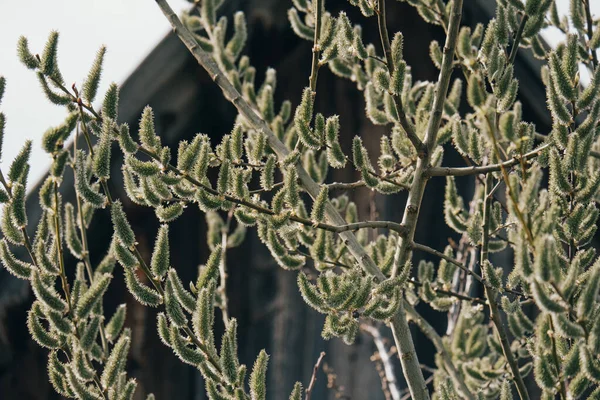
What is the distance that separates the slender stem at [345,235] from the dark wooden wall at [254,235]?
1129 millimetres

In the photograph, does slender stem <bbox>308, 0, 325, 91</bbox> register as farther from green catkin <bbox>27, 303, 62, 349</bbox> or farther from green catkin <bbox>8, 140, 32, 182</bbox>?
green catkin <bbox>27, 303, 62, 349</bbox>

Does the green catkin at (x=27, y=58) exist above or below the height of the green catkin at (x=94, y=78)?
above

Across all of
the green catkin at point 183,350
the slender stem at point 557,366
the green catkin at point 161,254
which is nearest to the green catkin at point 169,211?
the green catkin at point 161,254

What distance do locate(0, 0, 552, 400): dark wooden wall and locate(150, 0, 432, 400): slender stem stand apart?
1129 millimetres

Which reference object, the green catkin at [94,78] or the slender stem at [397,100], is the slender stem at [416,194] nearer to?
the slender stem at [397,100]

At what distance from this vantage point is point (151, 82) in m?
2.63

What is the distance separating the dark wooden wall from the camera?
2.67 m

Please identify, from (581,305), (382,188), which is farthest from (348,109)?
(581,305)

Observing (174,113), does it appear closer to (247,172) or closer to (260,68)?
(260,68)

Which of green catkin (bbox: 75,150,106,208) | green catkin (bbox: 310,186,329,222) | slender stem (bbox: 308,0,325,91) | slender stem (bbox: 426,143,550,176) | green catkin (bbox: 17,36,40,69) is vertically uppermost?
green catkin (bbox: 17,36,40,69)

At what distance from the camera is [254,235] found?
2939 mm

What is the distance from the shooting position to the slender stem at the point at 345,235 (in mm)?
1320

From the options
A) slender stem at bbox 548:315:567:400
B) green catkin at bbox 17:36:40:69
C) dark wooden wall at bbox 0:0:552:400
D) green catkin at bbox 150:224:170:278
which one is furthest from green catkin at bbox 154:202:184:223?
dark wooden wall at bbox 0:0:552:400

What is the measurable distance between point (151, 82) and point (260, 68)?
495mm
